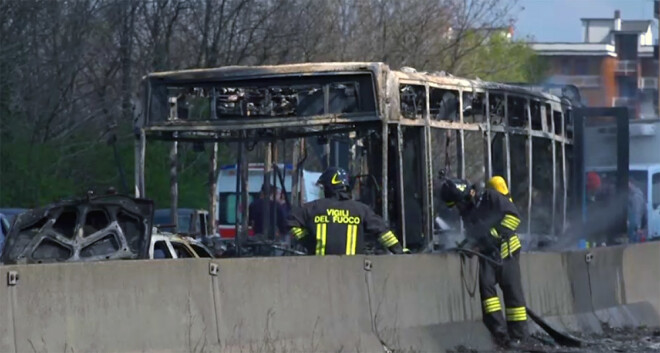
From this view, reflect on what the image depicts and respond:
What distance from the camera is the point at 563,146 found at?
22359mm

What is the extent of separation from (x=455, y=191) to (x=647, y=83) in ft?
334

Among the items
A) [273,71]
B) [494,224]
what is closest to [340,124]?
[273,71]

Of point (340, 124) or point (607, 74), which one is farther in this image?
point (607, 74)

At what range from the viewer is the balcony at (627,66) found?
110125 millimetres

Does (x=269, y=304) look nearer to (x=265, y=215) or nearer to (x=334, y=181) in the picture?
(x=334, y=181)

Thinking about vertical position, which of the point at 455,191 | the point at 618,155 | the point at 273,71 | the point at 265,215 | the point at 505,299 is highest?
the point at 273,71

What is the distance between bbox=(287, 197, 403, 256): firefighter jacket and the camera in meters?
13.4

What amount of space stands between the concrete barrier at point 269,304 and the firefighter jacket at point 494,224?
262mm

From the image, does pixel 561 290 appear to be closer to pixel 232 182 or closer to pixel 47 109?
pixel 232 182

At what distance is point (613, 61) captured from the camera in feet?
355

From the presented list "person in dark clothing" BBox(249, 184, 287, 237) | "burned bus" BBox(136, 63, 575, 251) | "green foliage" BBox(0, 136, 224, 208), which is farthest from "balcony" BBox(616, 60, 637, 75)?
"person in dark clothing" BBox(249, 184, 287, 237)

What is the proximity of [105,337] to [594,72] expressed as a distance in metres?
100

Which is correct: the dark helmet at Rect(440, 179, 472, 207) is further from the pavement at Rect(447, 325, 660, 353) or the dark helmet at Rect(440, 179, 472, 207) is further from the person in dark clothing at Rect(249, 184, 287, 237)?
the person in dark clothing at Rect(249, 184, 287, 237)

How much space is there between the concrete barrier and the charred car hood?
201cm
